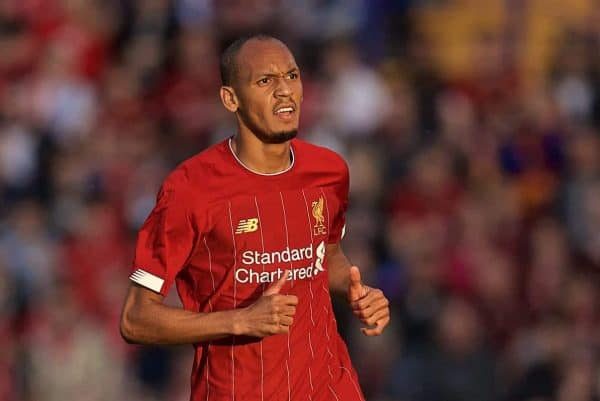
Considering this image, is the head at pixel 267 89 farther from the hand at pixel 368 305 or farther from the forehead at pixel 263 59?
the hand at pixel 368 305

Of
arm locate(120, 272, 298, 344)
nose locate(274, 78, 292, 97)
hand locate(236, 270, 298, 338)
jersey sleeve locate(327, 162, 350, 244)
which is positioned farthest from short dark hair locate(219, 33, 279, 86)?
hand locate(236, 270, 298, 338)

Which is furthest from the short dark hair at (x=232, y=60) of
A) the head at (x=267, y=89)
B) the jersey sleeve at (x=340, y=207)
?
the jersey sleeve at (x=340, y=207)

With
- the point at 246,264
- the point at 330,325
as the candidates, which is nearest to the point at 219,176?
the point at 246,264

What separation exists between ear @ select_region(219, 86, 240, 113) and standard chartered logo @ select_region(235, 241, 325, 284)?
658 mm

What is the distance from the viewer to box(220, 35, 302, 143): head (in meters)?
5.90

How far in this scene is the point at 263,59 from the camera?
19.5 ft

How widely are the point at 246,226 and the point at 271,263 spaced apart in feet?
0.60

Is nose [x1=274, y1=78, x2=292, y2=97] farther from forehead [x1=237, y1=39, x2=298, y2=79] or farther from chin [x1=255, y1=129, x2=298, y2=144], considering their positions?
chin [x1=255, y1=129, x2=298, y2=144]

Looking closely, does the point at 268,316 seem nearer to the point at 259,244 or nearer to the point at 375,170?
the point at 259,244

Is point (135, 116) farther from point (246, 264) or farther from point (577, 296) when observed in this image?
point (246, 264)

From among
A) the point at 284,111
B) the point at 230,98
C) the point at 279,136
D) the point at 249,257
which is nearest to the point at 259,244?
the point at 249,257

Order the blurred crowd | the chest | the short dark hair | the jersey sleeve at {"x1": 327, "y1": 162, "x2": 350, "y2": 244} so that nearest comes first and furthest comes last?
the chest → the short dark hair → the jersey sleeve at {"x1": 327, "y1": 162, "x2": 350, "y2": 244} → the blurred crowd

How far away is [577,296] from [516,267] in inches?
25.7

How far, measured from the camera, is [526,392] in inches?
380
